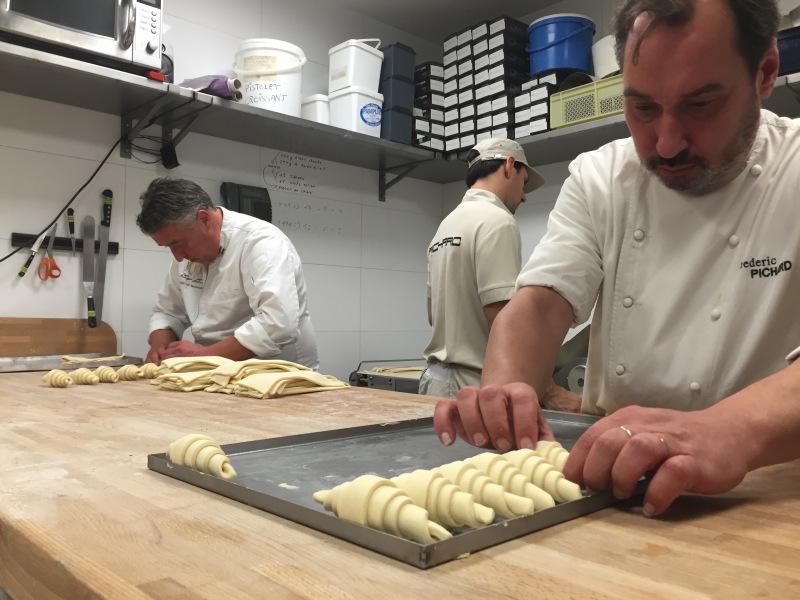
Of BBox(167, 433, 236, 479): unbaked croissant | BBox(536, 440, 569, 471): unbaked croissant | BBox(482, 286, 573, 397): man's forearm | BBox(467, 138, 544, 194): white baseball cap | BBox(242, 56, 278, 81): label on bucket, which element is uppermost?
BBox(242, 56, 278, 81): label on bucket

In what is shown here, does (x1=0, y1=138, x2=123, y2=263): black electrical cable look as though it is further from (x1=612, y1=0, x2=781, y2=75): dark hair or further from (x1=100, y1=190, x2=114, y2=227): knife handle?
(x1=612, y1=0, x2=781, y2=75): dark hair

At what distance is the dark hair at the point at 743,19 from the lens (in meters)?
0.92

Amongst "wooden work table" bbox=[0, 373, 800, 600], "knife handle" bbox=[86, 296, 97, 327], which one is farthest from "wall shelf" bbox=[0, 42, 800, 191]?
"wooden work table" bbox=[0, 373, 800, 600]

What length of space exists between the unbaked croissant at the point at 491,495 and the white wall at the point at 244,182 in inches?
94.0

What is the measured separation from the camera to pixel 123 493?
698 millimetres

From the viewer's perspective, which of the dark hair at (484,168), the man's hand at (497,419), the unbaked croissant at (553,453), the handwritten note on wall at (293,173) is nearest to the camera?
the unbaked croissant at (553,453)

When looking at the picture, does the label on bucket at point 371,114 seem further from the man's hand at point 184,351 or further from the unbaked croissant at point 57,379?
the unbaked croissant at point 57,379

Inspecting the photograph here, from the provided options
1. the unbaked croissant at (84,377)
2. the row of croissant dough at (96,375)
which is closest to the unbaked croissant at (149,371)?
the row of croissant dough at (96,375)

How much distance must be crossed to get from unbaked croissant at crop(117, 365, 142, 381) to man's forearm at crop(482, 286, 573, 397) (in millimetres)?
1208

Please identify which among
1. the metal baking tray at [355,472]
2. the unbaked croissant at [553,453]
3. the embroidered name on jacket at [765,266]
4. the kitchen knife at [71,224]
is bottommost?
the metal baking tray at [355,472]

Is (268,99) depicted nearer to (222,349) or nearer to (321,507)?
(222,349)

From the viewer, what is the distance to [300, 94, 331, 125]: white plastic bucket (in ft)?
10.1

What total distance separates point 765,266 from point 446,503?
30.7 inches

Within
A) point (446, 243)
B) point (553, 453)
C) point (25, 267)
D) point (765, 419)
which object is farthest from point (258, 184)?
point (765, 419)
